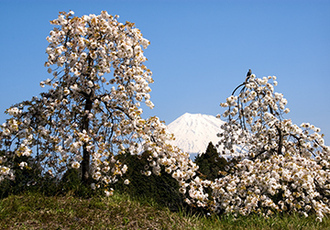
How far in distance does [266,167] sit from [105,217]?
3629 millimetres

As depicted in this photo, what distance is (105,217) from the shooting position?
589 centimetres

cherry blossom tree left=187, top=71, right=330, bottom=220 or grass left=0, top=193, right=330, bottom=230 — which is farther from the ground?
cherry blossom tree left=187, top=71, right=330, bottom=220

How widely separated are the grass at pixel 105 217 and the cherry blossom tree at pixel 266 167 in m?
0.30

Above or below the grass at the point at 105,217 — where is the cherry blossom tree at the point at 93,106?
above

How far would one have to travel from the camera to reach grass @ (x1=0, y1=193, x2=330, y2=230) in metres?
5.60

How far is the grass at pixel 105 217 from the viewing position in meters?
5.60

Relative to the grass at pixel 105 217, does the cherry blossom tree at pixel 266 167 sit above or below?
above

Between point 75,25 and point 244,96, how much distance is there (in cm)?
425

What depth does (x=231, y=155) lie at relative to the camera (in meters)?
8.52

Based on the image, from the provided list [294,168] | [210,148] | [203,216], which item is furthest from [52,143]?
[210,148]

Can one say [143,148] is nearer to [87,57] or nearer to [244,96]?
[87,57]

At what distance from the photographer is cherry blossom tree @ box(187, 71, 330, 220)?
22.7 feet

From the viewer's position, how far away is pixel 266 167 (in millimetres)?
7148

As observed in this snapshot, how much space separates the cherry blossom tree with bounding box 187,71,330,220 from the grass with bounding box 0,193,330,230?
0.30 metres
